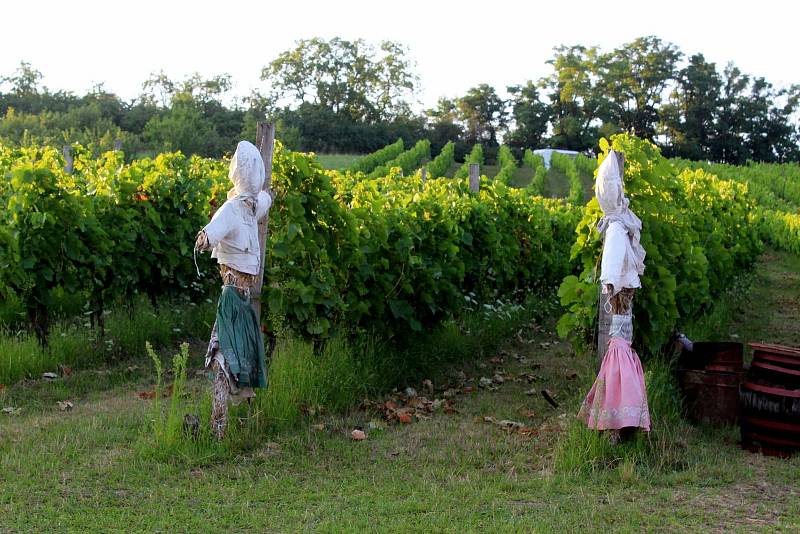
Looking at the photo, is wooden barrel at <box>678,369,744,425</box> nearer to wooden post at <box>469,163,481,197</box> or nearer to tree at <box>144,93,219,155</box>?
wooden post at <box>469,163,481,197</box>

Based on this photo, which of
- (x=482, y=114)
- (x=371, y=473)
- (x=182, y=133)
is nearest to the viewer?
(x=371, y=473)

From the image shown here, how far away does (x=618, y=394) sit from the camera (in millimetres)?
5277

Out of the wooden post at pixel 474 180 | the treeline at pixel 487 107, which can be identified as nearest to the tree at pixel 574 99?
the treeline at pixel 487 107

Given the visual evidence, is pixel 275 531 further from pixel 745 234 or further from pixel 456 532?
pixel 745 234

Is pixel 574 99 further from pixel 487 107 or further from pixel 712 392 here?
pixel 712 392

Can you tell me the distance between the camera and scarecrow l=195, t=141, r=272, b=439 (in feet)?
17.3

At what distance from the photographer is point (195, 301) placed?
9.63 m

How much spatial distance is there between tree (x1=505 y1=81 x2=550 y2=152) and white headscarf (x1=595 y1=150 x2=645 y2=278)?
72.3 meters

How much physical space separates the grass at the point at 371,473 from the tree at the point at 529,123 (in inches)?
2813

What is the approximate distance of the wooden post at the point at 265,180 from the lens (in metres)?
5.60

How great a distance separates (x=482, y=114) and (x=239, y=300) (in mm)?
77442

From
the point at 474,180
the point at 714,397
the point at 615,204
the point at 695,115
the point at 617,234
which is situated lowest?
the point at 714,397

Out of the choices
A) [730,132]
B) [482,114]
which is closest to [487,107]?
[482,114]

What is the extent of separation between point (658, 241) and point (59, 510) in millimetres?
4831
